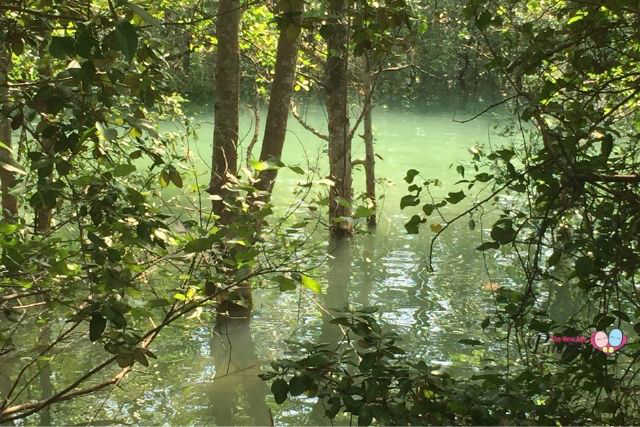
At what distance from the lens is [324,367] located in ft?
7.16

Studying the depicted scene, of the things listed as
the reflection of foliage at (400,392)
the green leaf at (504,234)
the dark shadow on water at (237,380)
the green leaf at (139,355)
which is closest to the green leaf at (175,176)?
the green leaf at (139,355)

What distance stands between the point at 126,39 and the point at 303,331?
16.8 feet

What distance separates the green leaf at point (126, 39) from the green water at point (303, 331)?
165 centimetres

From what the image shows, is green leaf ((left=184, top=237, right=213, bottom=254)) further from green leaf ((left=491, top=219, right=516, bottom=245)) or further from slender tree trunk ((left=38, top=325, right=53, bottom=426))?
slender tree trunk ((left=38, top=325, right=53, bottom=426))

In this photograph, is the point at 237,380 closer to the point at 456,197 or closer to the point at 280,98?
the point at 280,98

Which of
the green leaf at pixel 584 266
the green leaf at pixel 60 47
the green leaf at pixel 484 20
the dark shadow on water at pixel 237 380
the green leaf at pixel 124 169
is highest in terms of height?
the green leaf at pixel 484 20

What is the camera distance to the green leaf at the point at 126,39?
1.44 metres

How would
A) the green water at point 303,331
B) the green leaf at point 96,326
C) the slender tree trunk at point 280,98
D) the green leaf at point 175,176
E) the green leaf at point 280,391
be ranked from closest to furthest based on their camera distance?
the green leaf at point 96,326
the green leaf at point 280,391
the green leaf at point 175,176
the green water at point 303,331
the slender tree trunk at point 280,98

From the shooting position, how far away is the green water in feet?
15.5

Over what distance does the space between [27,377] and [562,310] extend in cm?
489

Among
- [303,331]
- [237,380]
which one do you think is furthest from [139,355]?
[303,331]

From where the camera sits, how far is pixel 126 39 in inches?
57.0

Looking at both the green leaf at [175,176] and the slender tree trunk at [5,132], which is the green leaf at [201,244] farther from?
the slender tree trunk at [5,132]

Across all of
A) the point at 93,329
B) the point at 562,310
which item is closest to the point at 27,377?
the point at 93,329
